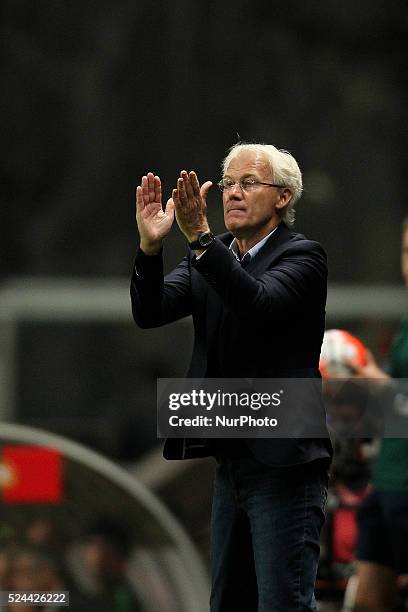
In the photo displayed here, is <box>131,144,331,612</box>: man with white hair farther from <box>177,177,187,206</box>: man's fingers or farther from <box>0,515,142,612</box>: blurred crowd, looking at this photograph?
<box>0,515,142,612</box>: blurred crowd

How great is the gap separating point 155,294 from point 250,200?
31 cm

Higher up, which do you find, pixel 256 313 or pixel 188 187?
pixel 188 187

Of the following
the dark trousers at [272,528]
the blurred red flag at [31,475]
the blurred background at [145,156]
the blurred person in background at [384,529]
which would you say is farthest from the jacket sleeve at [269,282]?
the blurred red flag at [31,475]

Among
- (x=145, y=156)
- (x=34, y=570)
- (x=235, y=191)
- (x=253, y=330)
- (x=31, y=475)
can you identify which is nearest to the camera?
(x=253, y=330)

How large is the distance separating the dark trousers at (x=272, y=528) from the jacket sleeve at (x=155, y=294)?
0.37 metres

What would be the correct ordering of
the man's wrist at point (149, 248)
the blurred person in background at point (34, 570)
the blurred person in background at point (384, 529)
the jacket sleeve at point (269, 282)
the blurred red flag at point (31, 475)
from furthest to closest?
the blurred red flag at point (31, 475) < the blurred person in background at point (34, 570) < the blurred person in background at point (384, 529) < the man's wrist at point (149, 248) < the jacket sleeve at point (269, 282)

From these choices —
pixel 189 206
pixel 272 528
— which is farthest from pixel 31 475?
pixel 189 206

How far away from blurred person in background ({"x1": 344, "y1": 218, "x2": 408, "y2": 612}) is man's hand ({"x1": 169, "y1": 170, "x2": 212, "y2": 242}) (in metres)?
1.35

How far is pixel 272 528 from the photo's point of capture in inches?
120

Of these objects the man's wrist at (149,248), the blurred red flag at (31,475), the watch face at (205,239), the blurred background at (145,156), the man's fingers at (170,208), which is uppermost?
the blurred background at (145,156)

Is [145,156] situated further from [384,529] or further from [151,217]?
[151,217]

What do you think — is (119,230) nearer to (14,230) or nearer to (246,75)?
(14,230)

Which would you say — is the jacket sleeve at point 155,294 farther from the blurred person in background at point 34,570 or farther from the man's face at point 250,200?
the blurred person in background at point 34,570

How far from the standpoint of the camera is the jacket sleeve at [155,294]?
124 inches
